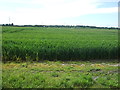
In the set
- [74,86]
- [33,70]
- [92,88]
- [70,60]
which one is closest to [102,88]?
[92,88]

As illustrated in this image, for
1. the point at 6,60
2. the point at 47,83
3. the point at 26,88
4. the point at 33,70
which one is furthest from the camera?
the point at 6,60

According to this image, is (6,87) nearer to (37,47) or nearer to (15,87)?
(15,87)

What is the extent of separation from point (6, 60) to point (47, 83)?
8.00 metres

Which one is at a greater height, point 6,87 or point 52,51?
point 52,51

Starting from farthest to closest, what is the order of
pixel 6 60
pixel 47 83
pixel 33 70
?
pixel 6 60
pixel 33 70
pixel 47 83

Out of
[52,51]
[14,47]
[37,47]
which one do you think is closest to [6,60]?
[14,47]

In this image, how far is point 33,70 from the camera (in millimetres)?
11648

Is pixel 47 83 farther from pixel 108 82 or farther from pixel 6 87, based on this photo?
pixel 108 82

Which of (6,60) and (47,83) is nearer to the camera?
(47,83)

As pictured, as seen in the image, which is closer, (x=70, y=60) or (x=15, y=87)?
(x=15, y=87)

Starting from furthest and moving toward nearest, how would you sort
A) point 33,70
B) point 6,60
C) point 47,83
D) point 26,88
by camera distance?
point 6,60 → point 33,70 → point 47,83 → point 26,88

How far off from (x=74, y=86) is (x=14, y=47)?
909 centimetres

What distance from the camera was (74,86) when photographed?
8.34 metres

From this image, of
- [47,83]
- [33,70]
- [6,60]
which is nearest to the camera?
[47,83]
